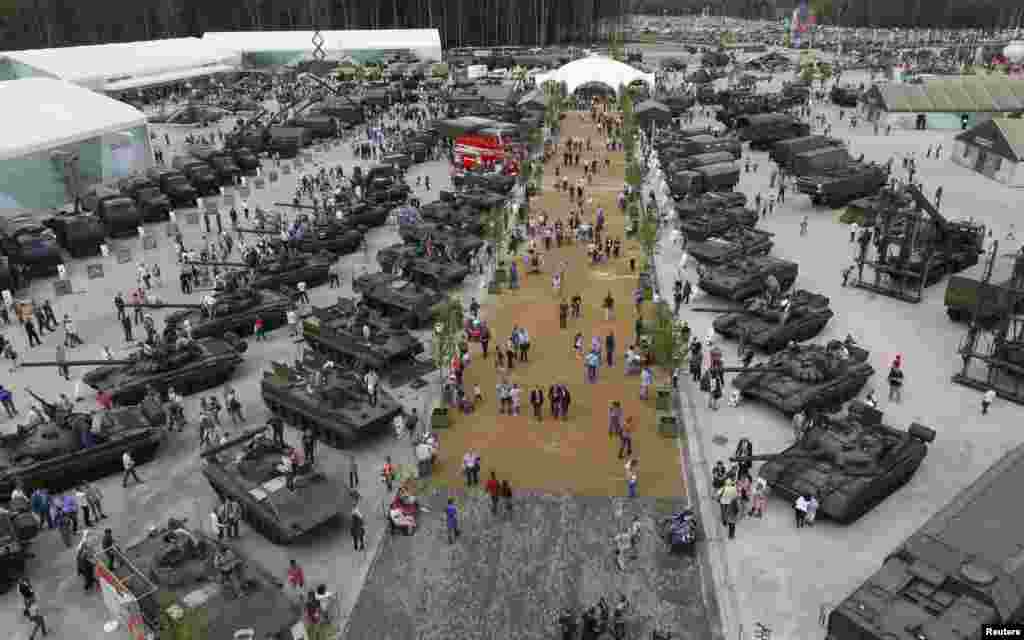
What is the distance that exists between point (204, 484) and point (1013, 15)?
203194 millimetres

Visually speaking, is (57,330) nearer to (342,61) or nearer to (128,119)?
(128,119)

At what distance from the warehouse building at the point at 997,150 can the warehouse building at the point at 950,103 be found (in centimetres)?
1480

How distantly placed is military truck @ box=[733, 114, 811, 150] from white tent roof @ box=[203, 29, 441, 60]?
66.8 meters

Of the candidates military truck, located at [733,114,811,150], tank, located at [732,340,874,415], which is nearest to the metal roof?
military truck, located at [733,114,811,150]

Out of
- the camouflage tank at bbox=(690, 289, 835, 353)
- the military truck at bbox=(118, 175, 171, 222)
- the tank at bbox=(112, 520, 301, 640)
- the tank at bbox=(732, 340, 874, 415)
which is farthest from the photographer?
the military truck at bbox=(118, 175, 171, 222)

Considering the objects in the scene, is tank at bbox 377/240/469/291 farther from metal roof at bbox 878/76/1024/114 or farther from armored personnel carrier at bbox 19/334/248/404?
metal roof at bbox 878/76/1024/114

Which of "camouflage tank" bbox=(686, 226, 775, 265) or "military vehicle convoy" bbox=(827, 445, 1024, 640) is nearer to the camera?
"military vehicle convoy" bbox=(827, 445, 1024, 640)

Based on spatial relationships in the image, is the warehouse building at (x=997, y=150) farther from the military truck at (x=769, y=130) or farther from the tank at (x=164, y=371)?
the tank at (x=164, y=371)

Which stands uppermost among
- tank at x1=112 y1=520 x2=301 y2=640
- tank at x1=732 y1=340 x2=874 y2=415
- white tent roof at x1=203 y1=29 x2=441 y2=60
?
white tent roof at x1=203 y1=29 x2=441 y2=60

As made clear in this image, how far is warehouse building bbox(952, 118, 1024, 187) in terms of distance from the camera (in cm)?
5653

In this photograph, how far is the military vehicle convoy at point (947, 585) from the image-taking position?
16078 millimetres

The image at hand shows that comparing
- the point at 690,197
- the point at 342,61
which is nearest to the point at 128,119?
the point at 690,197

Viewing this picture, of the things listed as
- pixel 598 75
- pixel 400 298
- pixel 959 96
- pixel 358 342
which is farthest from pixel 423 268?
pixel 959 96

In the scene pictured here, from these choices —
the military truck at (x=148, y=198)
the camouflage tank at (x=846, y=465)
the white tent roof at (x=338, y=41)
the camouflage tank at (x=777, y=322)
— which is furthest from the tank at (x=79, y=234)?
the white tent roof at (x=338, y=41)
